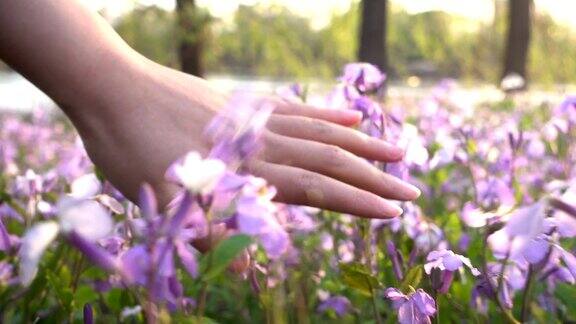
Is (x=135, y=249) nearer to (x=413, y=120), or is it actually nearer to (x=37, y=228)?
(x=37, y=228)

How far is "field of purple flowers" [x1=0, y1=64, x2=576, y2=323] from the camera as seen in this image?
33.4 inches

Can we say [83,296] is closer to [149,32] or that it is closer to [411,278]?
[411,278]

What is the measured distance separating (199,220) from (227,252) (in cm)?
5

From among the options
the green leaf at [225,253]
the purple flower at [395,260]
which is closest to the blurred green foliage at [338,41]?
the purple flower at [395,260]

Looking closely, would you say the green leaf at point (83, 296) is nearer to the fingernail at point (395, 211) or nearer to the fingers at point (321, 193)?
the fingers at point (321, 193)

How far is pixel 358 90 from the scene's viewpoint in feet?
6.14

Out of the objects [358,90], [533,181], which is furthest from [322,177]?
[533,181]

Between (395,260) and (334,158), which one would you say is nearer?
(395,260)

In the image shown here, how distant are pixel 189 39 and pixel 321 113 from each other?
9214 mm

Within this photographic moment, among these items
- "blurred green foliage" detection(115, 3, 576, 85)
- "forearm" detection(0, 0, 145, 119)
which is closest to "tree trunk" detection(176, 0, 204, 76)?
"blurred green foliage" detection(115, 3, 576, 85)

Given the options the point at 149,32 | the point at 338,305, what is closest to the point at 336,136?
the point at 338,305

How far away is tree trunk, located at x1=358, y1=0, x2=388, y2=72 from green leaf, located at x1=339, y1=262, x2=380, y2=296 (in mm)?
9248

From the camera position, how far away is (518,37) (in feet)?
45.5

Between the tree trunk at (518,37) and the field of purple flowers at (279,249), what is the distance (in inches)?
428
